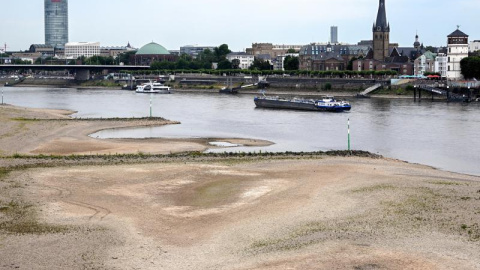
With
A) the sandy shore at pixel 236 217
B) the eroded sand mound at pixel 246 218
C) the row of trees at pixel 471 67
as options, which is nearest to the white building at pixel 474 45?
the row of trees at pixel 471 67

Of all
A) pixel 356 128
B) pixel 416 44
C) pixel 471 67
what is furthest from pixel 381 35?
pixel 356 128

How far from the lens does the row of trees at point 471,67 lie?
12244 centimetres

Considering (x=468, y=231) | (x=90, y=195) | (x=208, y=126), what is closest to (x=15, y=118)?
(x=208, y=126)

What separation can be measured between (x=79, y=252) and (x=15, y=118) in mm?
52558

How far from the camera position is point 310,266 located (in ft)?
68.9

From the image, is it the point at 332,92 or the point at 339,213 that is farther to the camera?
the point at 332,92

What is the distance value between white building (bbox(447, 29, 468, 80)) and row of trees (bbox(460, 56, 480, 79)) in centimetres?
510

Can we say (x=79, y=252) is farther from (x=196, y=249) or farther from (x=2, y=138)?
(x=2, y=138)

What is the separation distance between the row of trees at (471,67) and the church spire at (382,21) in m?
47.8

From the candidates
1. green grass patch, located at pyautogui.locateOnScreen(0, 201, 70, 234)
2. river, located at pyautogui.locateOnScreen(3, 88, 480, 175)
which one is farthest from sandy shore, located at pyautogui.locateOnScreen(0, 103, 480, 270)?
river, located at pyautogui.locateOnScreen(3, 88, 480, 175)

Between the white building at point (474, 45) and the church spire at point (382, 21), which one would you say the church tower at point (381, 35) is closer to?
the church spire at point (382, 21)

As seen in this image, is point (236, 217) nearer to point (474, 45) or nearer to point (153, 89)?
point (153, 89)

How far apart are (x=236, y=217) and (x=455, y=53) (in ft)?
367

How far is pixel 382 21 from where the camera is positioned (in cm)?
17288
